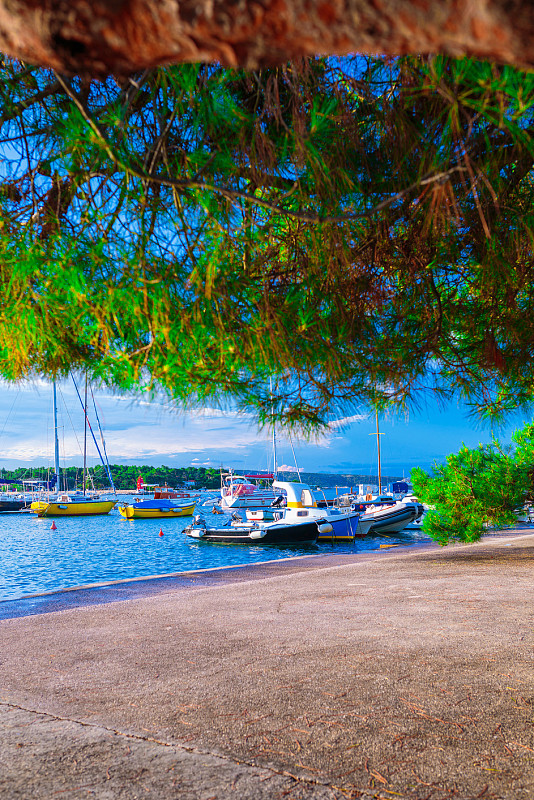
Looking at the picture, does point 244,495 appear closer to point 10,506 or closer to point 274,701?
point 10,506

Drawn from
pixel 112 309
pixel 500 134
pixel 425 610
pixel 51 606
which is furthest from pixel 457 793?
pixel 51 606

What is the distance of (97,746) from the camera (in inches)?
112

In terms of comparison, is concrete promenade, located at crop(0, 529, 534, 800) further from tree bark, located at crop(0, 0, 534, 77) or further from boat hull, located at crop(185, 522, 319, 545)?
boat hull, located at crop(185, 522, 319, 545)

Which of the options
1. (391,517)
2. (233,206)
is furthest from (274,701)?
(391,517)

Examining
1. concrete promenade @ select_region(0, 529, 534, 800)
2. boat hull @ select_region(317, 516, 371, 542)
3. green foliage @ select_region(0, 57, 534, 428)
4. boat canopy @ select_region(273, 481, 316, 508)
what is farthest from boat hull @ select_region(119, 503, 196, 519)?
green foliage @ select_region(0, 57, 534, 428)

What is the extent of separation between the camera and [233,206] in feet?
8.84

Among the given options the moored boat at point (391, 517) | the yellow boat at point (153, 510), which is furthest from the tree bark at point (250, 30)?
the yellow boat at point (153, 510)

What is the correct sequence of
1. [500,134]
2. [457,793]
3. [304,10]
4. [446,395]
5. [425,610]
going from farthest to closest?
[425,610] < [446,395] < [500,134] < [457,793] < [304,10]

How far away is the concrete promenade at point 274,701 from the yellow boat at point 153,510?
45988mm

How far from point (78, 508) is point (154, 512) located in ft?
24.8

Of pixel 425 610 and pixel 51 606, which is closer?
pixel 425 610

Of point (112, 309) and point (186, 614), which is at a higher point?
point (112, 309)

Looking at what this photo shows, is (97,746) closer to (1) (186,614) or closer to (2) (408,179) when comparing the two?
(2) (408,179)

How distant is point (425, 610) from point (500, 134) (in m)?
4.92
